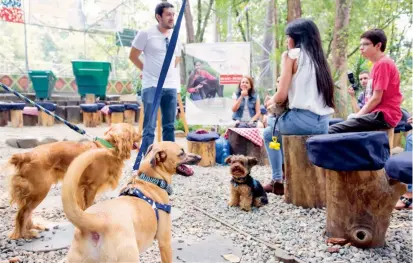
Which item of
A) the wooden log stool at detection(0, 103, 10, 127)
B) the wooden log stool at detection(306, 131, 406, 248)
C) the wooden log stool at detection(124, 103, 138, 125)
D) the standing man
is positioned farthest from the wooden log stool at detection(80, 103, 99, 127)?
the wooden log stool at detection(306, 131, 406, 248)

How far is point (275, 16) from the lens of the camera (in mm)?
13555

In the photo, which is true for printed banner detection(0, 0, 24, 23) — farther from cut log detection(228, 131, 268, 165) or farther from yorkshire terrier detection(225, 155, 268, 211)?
yorkshire terrier detection(225, 155, 268, 211)

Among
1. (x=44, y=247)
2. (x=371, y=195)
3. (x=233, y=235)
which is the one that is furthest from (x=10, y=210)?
(x=371, y=195)

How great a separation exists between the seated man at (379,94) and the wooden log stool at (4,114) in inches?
427

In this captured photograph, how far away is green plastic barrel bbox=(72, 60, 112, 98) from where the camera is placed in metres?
14.5

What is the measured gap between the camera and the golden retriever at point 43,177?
316 centimetres

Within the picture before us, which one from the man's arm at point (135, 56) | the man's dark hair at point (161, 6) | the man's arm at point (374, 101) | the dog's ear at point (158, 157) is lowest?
the dog's ear at point (158, 157)

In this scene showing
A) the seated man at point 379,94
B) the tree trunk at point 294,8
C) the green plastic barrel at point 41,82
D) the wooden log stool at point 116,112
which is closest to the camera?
the seated man at point 379,94

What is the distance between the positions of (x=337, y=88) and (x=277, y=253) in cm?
686

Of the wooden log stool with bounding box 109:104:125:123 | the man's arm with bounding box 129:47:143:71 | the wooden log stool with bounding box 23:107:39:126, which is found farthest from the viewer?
the wooden log stool with bounding box 109:104:125:123

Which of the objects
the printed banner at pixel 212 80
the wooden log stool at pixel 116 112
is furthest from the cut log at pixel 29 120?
the printed banner at pixel 212 80

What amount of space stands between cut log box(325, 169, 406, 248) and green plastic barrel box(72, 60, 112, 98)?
12.8 m

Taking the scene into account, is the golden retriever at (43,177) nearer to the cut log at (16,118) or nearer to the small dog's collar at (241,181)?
the small dog's collar at (241,181)

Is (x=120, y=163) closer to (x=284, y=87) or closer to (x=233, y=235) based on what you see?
(x=233, y=235)
